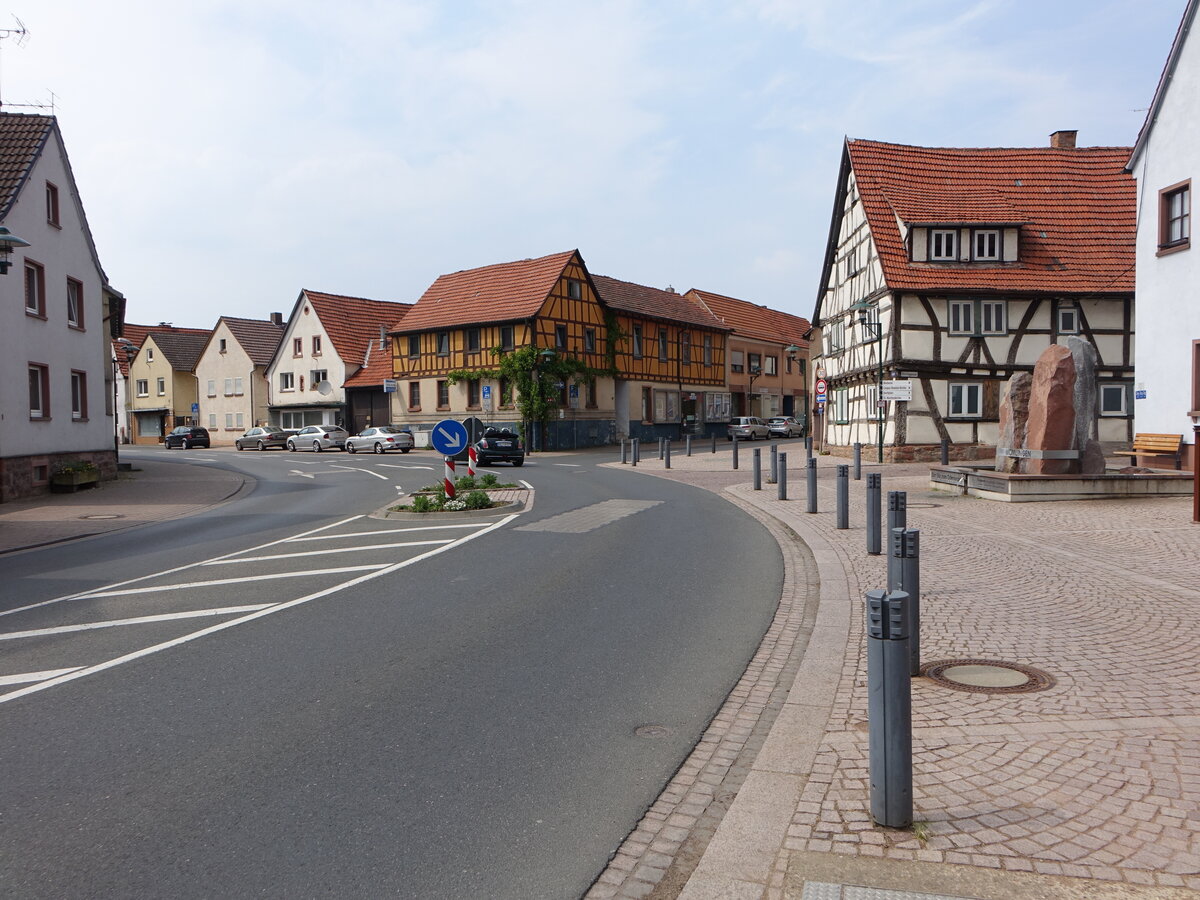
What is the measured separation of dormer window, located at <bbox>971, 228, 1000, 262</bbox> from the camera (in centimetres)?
3116

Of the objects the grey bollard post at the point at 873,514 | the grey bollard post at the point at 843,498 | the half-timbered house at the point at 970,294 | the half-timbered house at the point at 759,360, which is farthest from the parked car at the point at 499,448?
the half-timbered house at the point at 759,360

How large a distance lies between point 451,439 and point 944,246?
21.1 meters

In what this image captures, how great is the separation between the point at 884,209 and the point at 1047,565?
24.7 metres

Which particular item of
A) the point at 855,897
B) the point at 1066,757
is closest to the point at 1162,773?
the point at 1066,757

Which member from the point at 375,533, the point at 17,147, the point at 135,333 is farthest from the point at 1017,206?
the point at 135,333

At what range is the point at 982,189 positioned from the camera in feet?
109

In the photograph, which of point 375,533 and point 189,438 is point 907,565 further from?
point 189,438

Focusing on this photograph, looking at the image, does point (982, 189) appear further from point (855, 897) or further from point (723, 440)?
point (855, 897)

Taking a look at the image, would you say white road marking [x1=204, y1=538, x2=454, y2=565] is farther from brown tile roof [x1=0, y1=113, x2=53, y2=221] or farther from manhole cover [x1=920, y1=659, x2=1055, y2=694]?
brown tile roof [x1=0, y1=113, x2=53, y2=221]

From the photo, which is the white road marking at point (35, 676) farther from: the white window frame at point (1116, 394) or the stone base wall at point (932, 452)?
the white window frame at point (1116, 394)

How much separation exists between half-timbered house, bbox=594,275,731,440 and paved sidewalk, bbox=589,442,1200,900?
43012 mm

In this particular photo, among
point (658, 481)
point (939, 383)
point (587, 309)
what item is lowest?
point (658, 481)

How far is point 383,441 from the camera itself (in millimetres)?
46094

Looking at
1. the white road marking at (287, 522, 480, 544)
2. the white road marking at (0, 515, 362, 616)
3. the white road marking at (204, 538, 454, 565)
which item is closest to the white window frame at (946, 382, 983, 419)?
the white road marking at (287, 522, 480, 544)
